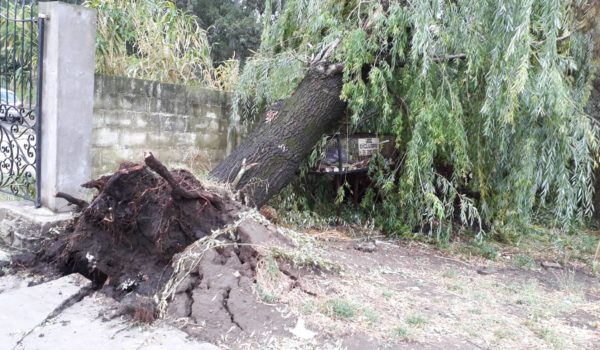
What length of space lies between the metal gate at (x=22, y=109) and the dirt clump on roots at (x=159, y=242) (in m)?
1.09

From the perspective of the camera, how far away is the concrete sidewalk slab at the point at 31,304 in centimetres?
353

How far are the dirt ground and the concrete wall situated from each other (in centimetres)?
216

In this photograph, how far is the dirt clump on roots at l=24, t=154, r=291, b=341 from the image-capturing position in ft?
12.9

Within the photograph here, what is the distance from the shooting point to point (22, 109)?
5.20 m

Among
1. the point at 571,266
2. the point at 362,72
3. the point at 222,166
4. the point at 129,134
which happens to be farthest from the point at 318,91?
the point at 571,266

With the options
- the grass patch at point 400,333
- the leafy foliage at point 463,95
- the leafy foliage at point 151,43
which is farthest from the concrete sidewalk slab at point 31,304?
the leafy foliage at point 463,95

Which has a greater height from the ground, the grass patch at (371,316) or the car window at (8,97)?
the car window at (8,97)

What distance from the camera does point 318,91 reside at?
6.05 m

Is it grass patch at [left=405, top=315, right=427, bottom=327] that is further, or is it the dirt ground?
grass patch at [left=405, top=315, right=427, bottom=327]

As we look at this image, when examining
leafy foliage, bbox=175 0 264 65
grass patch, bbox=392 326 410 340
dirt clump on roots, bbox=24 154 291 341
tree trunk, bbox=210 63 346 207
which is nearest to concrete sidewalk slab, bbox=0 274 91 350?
dirt clump on roots, bbox=24 154 291 341

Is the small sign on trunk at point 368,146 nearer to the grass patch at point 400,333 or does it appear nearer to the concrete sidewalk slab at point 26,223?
the grass patch at point 400,333

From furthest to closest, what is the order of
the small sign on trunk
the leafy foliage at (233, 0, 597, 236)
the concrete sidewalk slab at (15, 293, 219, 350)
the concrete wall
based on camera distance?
the small sign on trunk, the concrete wall, the leafy foliage at (233, 0, 597, 236), the concrete sidewalk slab at (15, 293, 219, 350)

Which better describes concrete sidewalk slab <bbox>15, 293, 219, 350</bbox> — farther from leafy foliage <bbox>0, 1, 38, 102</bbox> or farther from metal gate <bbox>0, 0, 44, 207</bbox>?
leafy foliage <bbox>0, 1, 38, 102</bbox>

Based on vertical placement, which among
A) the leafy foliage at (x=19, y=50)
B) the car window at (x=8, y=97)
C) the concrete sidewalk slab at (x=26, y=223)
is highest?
the leafy foliage at (x=19, y=50)
